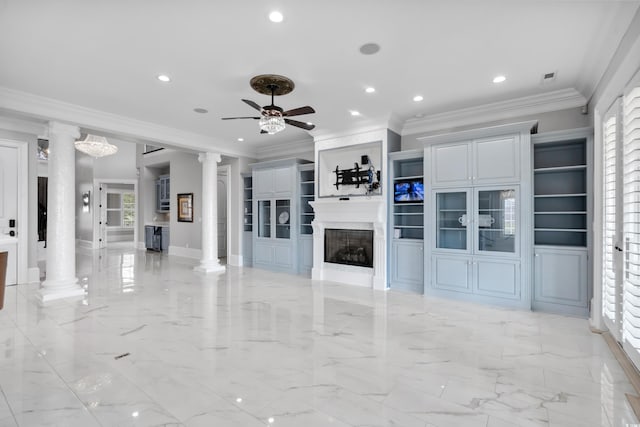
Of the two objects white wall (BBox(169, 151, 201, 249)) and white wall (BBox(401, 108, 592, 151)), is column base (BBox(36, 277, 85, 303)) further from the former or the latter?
white wall (BBox(401, 108, 592, 151))

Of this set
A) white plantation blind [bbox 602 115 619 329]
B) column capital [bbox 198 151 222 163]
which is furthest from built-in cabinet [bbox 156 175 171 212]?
white plantation blind [bbox 602 115 619 329]

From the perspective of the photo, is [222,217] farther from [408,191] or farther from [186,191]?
[408,191]

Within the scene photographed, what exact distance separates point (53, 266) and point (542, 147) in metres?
7.24

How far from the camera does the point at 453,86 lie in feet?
13.5

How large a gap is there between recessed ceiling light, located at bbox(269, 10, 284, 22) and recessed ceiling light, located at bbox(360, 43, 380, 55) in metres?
0.86

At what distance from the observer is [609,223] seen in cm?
331

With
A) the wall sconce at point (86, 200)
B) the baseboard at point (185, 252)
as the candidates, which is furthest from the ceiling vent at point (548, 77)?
the wall sconce at point (86, 200)

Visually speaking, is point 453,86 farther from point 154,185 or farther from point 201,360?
point 154,185

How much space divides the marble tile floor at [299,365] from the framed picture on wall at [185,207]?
187 inches

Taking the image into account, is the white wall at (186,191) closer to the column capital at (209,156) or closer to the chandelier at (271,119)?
the column capital at (209,156)

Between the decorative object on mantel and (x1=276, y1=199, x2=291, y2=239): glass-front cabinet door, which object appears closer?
the decorative object on mantel

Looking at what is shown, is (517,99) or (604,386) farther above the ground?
(517,99)

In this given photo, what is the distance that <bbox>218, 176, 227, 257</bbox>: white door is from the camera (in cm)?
954

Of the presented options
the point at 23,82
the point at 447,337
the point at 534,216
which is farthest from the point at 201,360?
the point at 534,216
